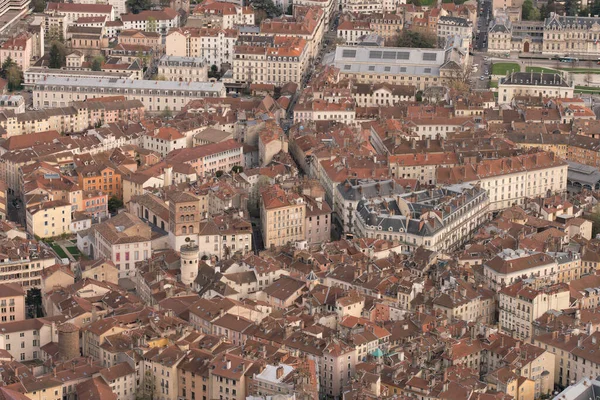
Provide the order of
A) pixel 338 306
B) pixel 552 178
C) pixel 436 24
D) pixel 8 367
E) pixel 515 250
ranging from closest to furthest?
pixel 8 367, pixel 338 306, pixel 515 250, pixel 552 178, pixel 436 24

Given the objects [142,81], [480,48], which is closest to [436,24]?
[480,48]

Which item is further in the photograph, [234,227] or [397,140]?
[397,140]

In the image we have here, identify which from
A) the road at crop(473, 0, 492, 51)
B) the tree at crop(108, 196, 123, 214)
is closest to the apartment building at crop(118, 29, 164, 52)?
the road at crop(473, 0, 492, 51)

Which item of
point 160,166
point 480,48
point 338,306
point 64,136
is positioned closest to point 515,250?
point 338,306

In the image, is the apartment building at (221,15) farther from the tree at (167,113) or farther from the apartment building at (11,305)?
the apartment building at (11,305)

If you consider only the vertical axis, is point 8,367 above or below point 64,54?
below

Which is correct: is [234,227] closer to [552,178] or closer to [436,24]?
[552,178]

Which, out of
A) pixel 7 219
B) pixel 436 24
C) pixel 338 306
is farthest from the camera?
pixel 436 24

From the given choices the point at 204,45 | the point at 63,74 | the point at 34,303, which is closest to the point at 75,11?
the point at 204,45
